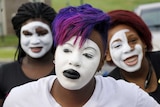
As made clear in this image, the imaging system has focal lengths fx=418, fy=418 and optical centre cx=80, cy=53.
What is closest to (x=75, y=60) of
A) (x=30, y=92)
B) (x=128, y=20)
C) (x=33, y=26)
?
(x=30, y=92)

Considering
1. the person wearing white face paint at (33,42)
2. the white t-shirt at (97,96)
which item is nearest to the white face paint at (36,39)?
the person wearing white face paint at (33,42)

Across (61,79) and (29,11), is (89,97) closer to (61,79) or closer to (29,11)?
(61,79)

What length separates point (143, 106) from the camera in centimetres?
203

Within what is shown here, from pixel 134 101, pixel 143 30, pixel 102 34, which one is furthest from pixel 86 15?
pixel 143 30

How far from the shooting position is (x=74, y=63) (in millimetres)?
1845

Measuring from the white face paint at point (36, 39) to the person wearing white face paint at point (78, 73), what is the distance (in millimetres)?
1237

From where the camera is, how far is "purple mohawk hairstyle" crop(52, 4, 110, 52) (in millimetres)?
1853

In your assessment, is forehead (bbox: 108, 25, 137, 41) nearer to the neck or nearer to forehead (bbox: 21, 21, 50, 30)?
forehead (bbox: 21, 21, 50, 30)

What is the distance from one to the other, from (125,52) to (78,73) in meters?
1.24

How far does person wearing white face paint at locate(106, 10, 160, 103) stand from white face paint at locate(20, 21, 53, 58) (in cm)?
51

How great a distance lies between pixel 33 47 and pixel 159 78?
989 mm

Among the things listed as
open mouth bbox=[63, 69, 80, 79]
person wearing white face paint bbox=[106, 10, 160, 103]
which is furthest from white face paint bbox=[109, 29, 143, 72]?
open mouth bbox=[63, 69, 80, 79]

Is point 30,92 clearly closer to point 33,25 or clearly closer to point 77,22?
point 77,22

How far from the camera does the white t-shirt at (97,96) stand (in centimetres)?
191
